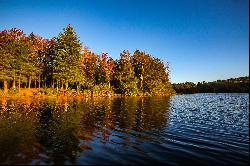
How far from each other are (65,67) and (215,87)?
13143 cm

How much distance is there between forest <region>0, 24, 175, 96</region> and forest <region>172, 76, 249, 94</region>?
236 feet

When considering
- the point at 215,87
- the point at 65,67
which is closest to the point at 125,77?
the point at 65,67

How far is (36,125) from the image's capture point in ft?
75.2

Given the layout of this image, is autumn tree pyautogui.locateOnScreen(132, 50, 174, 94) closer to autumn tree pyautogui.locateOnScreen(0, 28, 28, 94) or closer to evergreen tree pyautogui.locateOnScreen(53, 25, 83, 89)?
evergreen tree pyautogui.locateOnScreen(53, 25, 83, 89)

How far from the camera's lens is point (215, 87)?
182125mm

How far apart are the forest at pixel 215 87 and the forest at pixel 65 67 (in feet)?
236

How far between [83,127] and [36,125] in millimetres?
4077

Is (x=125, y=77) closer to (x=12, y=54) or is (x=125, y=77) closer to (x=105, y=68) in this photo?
(x=105, y=68)

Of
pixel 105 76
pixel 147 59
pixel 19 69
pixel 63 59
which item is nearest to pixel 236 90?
pixel 147 59

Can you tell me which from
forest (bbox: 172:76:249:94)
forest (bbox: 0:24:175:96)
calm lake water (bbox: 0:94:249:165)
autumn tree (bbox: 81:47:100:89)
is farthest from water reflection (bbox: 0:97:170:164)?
forest (bbox: 172:76:249:94)

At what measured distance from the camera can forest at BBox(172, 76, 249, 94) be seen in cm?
16062

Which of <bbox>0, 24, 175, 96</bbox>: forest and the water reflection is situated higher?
<bbox>0, 24, 175, 96</bbox>: forest

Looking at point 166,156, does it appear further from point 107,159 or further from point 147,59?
point 147,59

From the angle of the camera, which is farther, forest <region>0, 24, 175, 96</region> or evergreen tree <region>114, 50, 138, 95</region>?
evergreen tree <region>114, 50, 138, 95</region>
